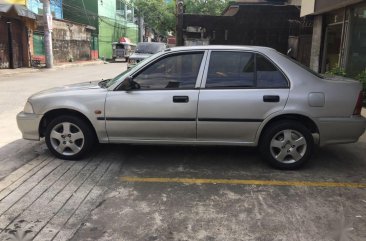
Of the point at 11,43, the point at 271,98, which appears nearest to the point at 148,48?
the point at 11,43

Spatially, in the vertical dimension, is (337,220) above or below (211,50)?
below

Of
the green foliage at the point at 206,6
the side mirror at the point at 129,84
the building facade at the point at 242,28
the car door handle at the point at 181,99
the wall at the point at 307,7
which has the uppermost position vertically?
the green foliage at the point at 206,6

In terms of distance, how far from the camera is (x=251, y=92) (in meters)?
5.58

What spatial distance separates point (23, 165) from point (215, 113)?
107 inches

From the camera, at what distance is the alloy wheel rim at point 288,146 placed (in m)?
5.61

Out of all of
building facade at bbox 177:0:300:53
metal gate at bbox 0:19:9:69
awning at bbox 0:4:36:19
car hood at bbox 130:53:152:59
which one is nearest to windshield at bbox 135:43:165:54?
car hood at bbox 130:53:152:59

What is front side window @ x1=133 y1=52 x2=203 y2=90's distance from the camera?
18.7 ft

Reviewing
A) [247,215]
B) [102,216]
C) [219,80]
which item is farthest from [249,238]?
[219,80]

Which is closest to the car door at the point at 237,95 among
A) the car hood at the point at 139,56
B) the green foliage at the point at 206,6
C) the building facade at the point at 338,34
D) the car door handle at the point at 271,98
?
the car door handle at the point at 271,98

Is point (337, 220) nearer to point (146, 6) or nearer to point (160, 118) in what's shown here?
point (160, 118)

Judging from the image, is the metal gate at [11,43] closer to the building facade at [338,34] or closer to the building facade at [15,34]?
the building facade at [15,34]

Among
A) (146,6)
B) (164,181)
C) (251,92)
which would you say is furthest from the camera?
(146,6)

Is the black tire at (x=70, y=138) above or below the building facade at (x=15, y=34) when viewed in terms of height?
below

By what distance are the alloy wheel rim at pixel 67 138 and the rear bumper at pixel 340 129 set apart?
10.7 feet
